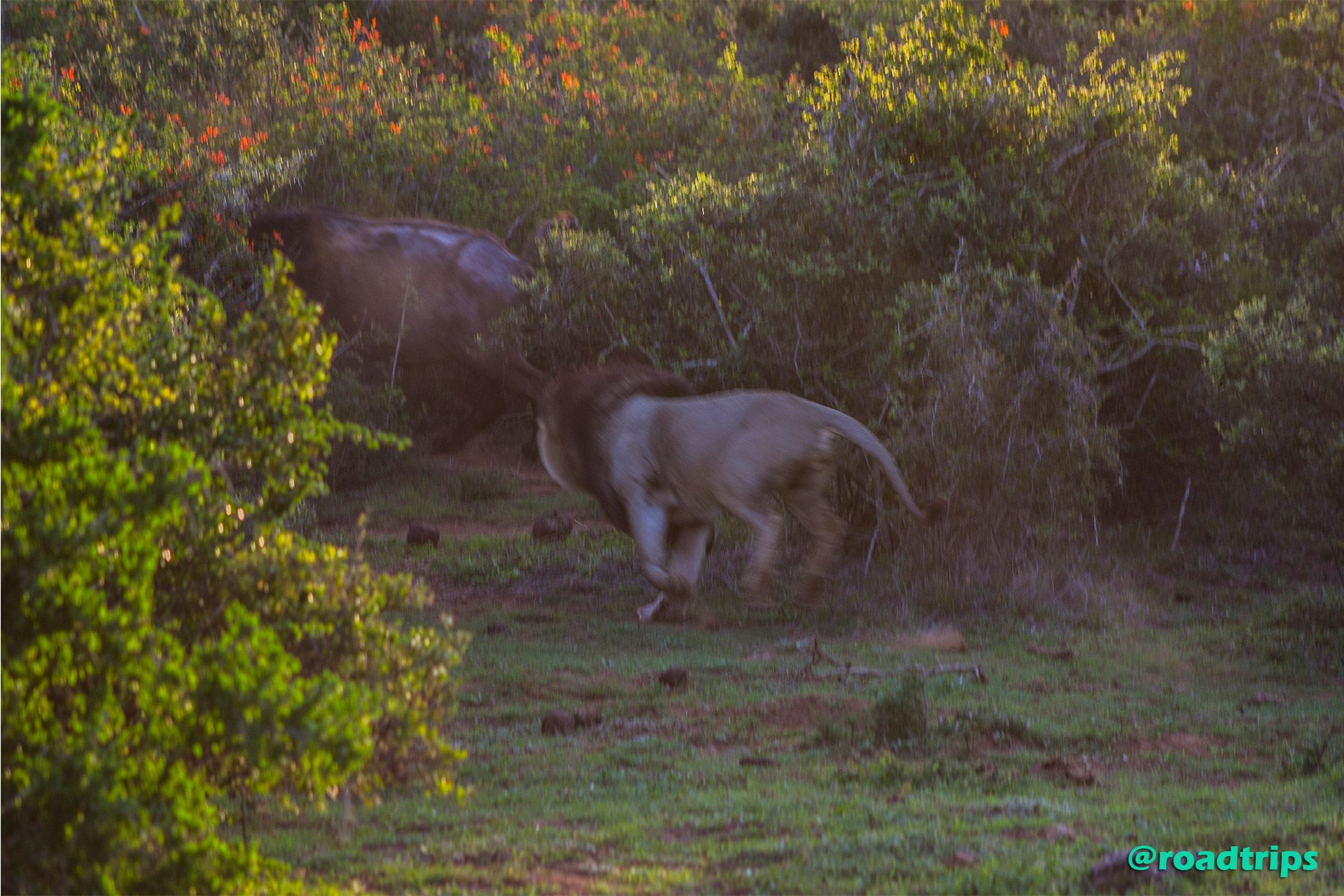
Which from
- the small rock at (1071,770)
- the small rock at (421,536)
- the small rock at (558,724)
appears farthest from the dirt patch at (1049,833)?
the small rock at (421,536)

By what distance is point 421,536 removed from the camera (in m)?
13.2

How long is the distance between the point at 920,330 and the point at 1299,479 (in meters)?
2.76

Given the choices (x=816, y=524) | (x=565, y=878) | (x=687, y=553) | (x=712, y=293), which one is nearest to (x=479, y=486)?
(x=712, y=293)

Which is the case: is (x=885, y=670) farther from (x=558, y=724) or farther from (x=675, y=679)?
(x=558, y=724)

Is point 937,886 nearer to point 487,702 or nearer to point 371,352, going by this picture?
point 487,702

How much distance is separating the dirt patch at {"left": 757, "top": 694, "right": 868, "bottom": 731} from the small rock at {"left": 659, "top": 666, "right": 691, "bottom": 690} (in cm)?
69

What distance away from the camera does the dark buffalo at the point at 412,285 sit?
15.4m

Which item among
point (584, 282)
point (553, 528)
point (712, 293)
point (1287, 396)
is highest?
point (1287, 396)

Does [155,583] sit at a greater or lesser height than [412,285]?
greater

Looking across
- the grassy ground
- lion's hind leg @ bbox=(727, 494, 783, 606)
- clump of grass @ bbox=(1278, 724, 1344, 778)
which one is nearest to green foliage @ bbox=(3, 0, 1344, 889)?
the grassy ground

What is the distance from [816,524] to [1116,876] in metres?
4.77

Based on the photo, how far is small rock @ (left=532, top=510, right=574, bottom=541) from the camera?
1343 centimetres

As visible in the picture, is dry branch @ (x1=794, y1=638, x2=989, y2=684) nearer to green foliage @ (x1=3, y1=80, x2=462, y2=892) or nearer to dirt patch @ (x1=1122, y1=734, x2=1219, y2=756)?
dirt patch @ (x1=1122, y1=734, x2=1219, y2=756)

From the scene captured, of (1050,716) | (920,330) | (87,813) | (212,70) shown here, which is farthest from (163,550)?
(212,70)
